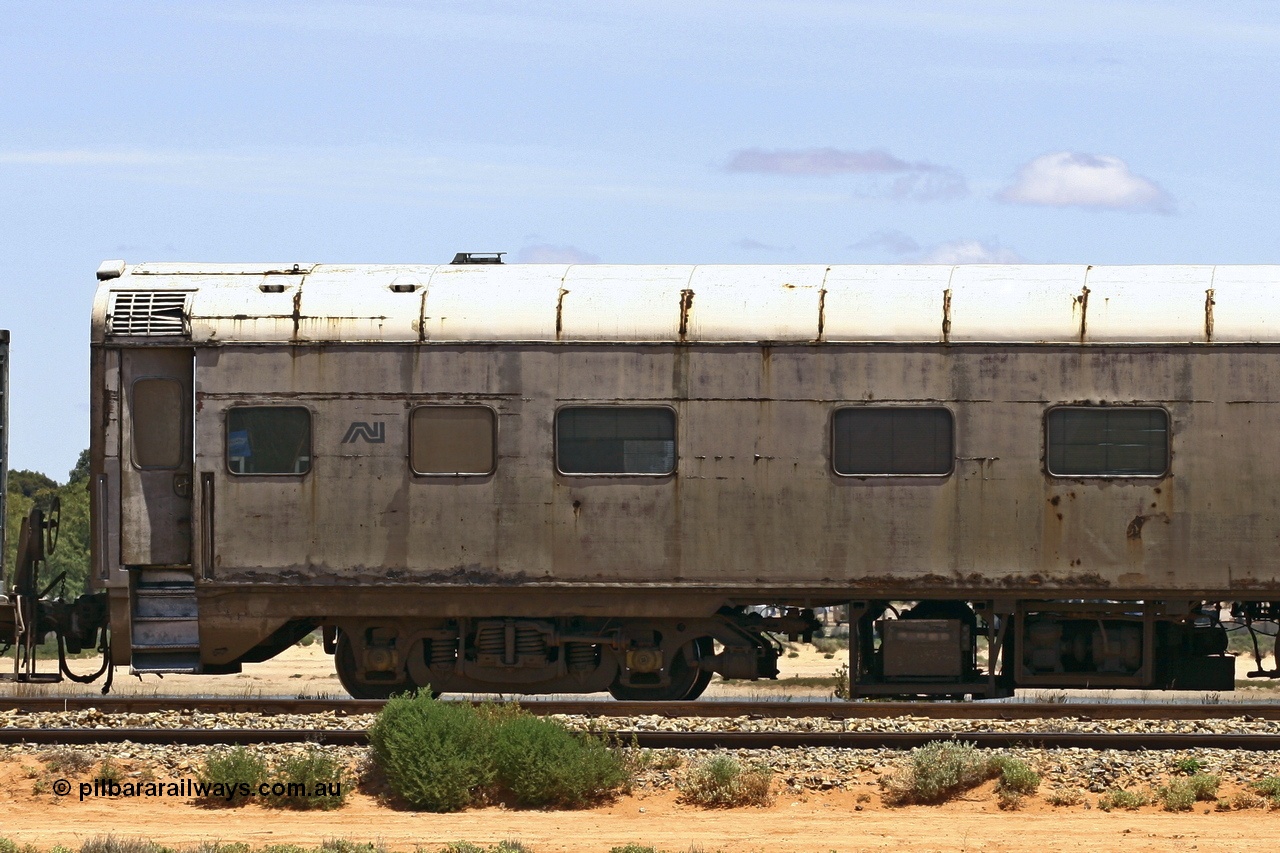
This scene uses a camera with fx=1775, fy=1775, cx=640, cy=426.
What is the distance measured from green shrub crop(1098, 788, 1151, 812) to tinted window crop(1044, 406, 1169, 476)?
132 inches

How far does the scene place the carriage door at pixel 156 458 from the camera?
15266 mm

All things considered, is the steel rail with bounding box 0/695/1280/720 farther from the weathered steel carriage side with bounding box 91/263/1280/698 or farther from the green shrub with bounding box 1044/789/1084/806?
the green shrub with bounding box 1044/789/1084/806

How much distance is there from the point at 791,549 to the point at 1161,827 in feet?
13.9

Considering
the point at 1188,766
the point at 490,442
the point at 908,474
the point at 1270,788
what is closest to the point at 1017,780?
the point at 1188,766

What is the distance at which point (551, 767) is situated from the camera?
12016mm

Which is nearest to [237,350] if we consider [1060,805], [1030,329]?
[1030,329]

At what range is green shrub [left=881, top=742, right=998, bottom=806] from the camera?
1212 cm

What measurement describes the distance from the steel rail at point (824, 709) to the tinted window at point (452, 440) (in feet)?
6.63

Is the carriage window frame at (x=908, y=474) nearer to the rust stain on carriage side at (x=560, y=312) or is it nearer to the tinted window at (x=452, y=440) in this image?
the rust stain on carriage side at (x=560, y=312)

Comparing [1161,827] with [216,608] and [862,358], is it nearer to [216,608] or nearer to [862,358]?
[862,358]

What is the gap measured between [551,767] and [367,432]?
4.12 metres

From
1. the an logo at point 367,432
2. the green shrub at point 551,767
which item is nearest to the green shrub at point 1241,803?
the green shrub at point 551,767

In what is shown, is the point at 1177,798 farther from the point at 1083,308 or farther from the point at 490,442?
the point at 490,442

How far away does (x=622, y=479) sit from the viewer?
48.6 ft
